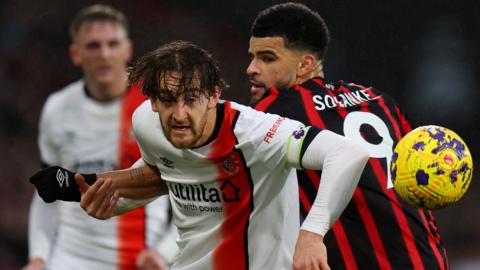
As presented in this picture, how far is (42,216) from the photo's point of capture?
644 cm

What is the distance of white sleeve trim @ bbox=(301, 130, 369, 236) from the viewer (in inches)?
140

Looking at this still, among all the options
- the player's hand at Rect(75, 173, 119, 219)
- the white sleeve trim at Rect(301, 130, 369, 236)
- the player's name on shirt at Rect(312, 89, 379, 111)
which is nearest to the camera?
the white sleeve trim at Rect(301, 130, 369, 236)

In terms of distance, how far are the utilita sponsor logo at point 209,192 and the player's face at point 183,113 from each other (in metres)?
0.22

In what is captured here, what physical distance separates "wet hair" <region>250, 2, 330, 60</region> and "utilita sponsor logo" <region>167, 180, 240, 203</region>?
3.64 ft

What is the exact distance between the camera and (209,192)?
4.06 m

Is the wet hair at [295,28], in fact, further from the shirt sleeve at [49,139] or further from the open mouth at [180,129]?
the shirt sleeve at [49,139]

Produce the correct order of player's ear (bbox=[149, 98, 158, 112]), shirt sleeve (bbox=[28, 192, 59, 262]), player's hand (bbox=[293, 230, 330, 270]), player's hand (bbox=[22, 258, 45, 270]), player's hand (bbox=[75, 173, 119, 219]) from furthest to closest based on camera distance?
shirt sleeve (bbox=[28, 192, 59, 262]) → player's hand (bbox=[22, 258, 45, 270]) → player's hand (bbox=[75, 173, 119, 219]) → player's ear (bbox=[149, 98, 158, 112]) → player's hand (bbox=[293, 230, 330, 270])

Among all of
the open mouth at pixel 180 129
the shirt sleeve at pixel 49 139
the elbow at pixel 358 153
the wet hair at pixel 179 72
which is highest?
the wet hair at pixel 179 72

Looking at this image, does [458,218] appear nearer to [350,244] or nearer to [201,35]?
[201,35]

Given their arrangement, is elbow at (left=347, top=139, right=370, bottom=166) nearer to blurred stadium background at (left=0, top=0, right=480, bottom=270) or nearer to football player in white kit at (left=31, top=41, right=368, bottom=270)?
football player in white kit at (left=31, top=41, right=368, bottom=270)

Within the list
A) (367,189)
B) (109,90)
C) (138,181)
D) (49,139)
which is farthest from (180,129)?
(49,139)

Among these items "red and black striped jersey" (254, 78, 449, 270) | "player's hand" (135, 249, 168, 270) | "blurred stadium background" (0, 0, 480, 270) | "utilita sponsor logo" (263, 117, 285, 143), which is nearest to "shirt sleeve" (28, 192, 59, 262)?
"player's hand" (135, 249, 168, 270)

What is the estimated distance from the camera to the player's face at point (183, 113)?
12.5ft

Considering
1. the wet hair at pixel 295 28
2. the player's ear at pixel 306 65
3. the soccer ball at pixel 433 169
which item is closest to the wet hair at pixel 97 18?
the wet hair at pixel 295 28
